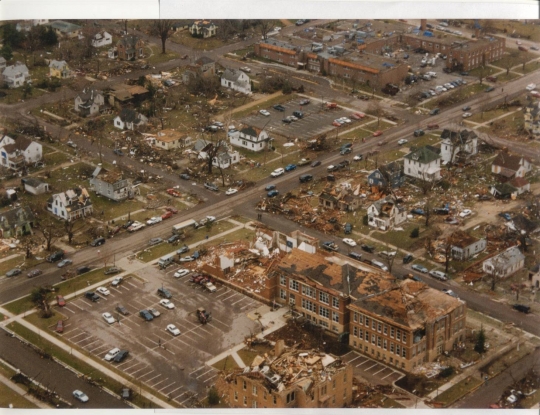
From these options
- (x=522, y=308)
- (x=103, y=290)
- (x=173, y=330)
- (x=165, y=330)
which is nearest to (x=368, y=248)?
(x=522, y=308)

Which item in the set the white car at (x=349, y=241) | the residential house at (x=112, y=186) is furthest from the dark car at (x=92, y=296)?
the white car at (x=349, y=241)

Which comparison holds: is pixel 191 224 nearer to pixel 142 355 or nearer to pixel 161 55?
pixel 142 355

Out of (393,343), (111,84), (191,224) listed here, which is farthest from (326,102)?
(393,343)

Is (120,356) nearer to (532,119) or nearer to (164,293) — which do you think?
(164,293)

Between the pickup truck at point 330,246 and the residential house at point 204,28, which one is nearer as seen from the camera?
the pickup truck at point 330,246

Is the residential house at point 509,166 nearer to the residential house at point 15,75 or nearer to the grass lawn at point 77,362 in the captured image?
the grass lawn at point 77,362
